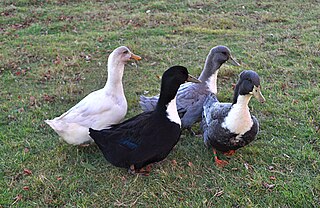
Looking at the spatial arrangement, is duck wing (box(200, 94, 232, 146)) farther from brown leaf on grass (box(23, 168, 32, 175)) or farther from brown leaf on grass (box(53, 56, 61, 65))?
brown leaf on grass (box(53, 56, 61, 65))

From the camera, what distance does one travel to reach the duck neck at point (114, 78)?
4301 mm

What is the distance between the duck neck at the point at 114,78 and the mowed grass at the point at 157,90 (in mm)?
722

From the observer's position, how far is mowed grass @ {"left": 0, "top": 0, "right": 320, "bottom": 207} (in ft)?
11.5

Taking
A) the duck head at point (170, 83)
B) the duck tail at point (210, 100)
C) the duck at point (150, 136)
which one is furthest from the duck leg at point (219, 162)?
the duck head at point (170, 83)

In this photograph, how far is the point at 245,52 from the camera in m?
7.11


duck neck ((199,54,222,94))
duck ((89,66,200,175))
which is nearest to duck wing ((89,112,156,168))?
duck ((89,66,200,175))

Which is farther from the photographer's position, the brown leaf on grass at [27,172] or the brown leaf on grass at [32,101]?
→ the brown leaf on grass at [32,101]

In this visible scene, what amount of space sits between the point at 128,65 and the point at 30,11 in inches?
186

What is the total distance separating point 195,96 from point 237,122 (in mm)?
1042

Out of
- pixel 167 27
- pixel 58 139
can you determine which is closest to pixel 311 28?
pixel 167 27

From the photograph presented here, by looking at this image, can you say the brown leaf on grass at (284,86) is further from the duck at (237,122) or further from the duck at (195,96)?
the duck at (237,122)

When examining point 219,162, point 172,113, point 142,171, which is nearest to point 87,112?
point 142,171

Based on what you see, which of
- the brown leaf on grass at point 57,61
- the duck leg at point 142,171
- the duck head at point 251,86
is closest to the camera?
the duck head at point 251,86

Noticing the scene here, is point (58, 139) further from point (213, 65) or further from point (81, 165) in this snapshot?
point (213, 65)
